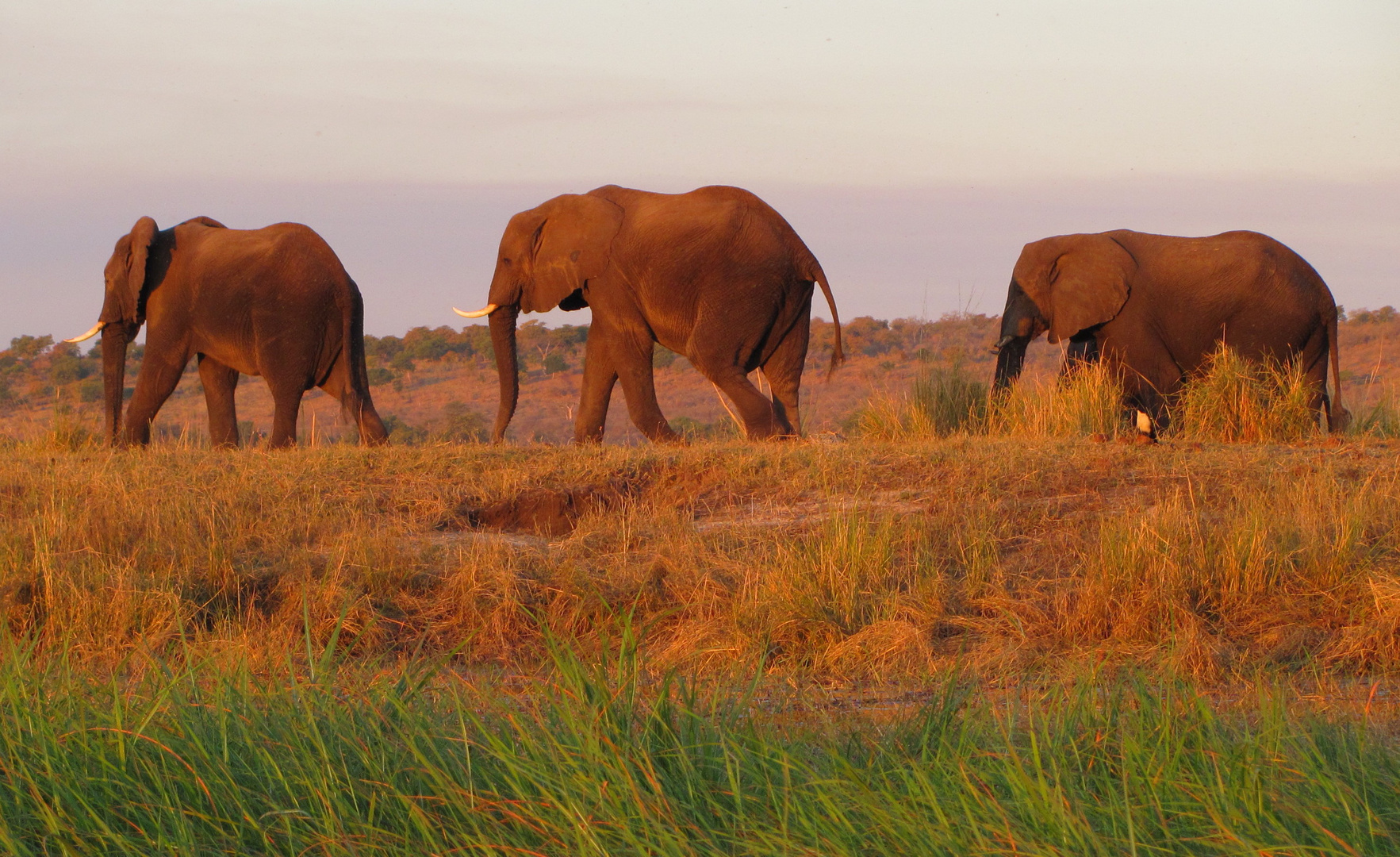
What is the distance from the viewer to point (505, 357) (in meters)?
12.3

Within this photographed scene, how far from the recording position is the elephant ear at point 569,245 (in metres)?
11.5

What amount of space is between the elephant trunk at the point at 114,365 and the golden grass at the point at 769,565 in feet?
12.3

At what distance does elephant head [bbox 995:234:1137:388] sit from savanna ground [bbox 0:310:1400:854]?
1.91 m

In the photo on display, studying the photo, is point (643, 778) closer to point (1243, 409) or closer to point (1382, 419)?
point (1243, 409)

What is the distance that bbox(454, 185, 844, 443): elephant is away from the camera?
36.0 feet

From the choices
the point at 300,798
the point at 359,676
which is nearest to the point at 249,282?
the point at 359,676

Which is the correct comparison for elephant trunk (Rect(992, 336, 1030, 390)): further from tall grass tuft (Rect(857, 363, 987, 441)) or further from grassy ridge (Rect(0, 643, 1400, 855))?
grassy ridge (Rect(0, 643, 1400, 855))

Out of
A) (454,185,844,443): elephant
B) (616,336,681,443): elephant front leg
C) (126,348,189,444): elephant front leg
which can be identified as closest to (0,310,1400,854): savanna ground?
(126,348,189,444): elephant front leg

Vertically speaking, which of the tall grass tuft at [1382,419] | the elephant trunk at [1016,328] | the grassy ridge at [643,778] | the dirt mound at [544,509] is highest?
the elephant trunk at [1016,328]

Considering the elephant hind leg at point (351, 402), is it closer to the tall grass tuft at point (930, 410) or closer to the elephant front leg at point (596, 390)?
the elephant front leg at point (596, 390)

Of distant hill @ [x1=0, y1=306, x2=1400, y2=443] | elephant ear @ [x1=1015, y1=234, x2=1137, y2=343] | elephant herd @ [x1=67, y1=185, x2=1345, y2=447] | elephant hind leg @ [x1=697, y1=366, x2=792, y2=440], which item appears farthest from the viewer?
distant hill @ [x1=0, y1=306, x2=1400, y2=443]

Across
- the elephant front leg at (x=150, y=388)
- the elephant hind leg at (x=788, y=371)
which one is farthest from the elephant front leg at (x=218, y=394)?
the elephant hind leg at (x=788, y=371)

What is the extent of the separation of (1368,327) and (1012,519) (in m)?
40.6

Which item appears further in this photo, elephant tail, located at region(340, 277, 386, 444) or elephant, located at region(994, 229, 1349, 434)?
elephant, located at region(994, 229, 1349, 434)
